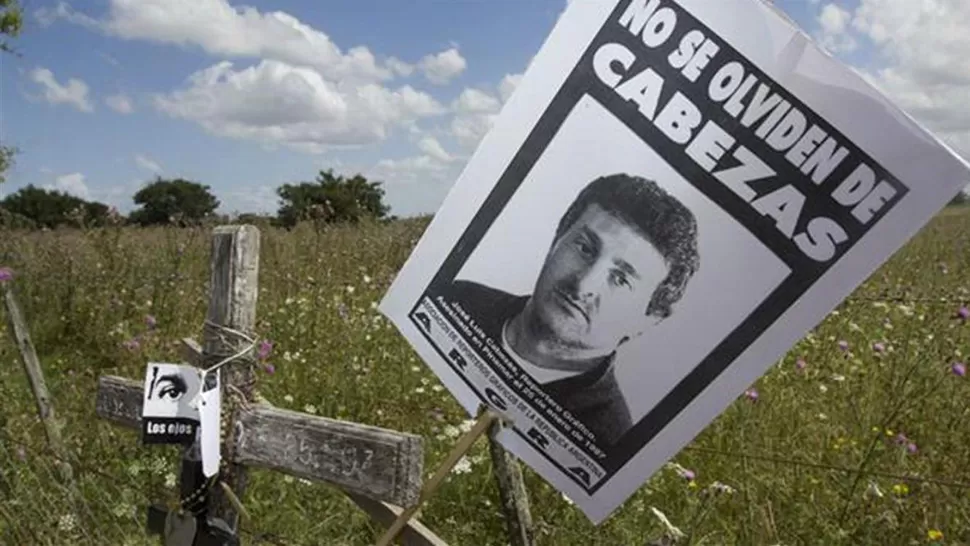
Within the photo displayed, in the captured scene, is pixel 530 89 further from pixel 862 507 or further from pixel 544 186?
pixel 862 507

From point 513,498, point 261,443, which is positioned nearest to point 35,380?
point 261,443

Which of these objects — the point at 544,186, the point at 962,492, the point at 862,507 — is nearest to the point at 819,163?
the point at 544,186

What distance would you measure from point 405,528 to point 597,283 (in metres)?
0.65

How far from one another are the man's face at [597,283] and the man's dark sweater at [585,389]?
4 centimetres

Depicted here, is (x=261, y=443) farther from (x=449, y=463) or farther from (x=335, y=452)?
(x=449, y=463)

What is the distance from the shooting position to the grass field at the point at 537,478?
8.39ft

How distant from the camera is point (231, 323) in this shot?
190cm

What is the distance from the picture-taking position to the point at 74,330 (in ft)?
18.5

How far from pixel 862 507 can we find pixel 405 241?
14.6ft

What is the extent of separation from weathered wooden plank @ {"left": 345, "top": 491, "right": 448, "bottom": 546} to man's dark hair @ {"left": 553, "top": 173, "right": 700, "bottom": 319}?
0.65 m

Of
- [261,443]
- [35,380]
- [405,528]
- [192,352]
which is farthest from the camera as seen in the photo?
[35,380]

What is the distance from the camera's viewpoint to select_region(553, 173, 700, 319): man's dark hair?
130 cm

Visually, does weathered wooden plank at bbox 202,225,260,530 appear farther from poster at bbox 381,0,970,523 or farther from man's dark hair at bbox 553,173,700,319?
man's dark hair at bbox 553,173,700,319

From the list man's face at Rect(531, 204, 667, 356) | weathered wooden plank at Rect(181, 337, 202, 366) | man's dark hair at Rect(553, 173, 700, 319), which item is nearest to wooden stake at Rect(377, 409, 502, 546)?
man's face at Rect(531, 204, 667, 356)
